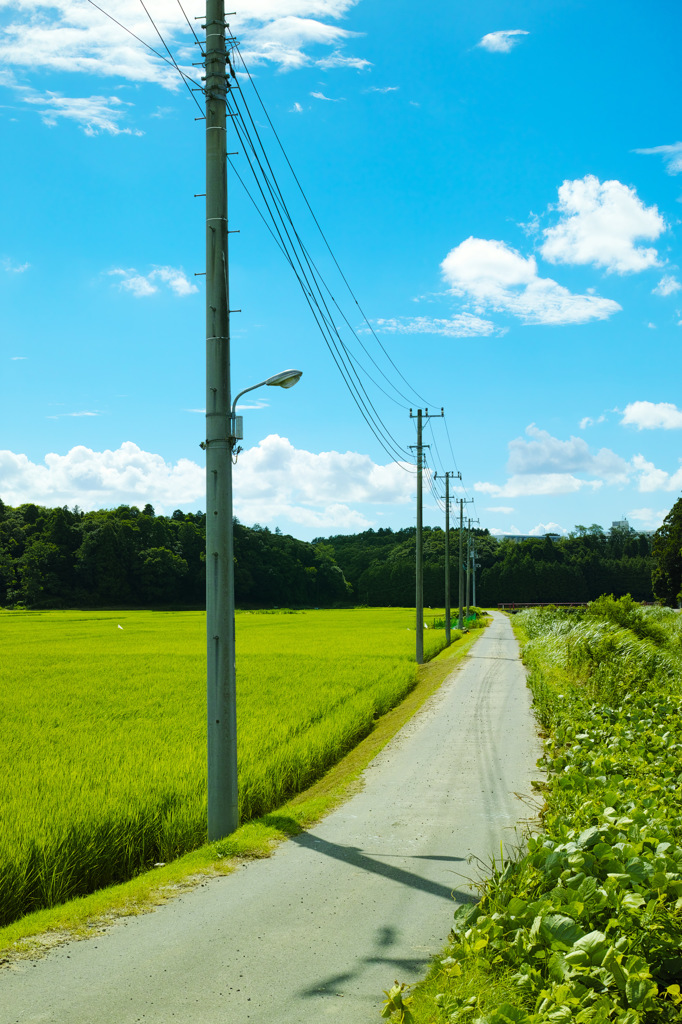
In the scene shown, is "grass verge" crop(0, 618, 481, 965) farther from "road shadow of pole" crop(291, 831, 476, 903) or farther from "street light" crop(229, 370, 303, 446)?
"street light" crop(229, 370, 303, 446)

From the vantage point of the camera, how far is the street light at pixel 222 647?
7207 mm

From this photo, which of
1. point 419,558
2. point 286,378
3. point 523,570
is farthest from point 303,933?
point 523,570

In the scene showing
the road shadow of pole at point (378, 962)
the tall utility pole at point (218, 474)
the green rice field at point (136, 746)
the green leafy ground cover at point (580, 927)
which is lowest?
the green rice field at point (136, 746)

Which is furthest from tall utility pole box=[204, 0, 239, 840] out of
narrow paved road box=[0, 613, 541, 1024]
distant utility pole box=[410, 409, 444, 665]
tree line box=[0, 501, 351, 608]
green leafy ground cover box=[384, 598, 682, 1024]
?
tree line box=[0, 501, 351, 608]

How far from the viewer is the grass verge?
4875mm

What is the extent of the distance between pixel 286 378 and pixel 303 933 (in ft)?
16.4

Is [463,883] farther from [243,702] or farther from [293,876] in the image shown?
[243,702]

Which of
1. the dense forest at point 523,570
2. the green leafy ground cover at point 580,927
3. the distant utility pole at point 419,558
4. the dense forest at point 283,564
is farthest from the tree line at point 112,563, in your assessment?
the green leafy ground cover at point 580,927

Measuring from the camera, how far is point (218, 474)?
7.49 m

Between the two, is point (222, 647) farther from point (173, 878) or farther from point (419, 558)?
point (419, 558)

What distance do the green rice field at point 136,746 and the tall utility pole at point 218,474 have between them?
2.23ft

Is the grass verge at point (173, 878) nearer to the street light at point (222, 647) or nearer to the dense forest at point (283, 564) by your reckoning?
the street light at point (222, 647)

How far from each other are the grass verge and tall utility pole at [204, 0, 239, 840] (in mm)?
514

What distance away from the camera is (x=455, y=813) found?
7.79 m
